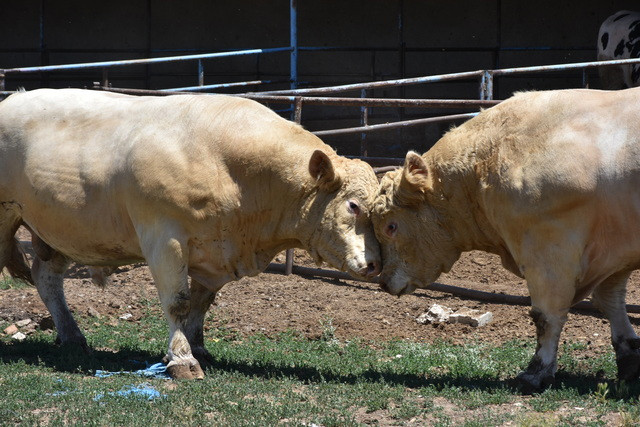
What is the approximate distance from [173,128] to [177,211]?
2.23 ft

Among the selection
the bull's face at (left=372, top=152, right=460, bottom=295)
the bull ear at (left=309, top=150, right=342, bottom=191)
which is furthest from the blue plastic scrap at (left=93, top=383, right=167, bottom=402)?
the bull's face at (left=372, top=152, right=460, bottom=295)

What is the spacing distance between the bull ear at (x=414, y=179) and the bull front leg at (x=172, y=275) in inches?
69.4

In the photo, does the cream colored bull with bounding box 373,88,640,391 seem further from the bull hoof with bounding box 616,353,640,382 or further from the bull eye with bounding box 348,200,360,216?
the bull eye with bounding box 348,200,360,216

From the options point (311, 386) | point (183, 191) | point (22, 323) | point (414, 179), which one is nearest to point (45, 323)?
point (22, 323)

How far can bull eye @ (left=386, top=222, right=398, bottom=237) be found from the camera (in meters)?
8.07

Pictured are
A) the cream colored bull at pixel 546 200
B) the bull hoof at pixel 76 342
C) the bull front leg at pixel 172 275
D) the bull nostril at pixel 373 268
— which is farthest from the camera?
the bull hoof at pixel 76 342

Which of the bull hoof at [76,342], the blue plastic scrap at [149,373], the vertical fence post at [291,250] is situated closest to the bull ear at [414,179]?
the blue plastic scrap at [149,373]

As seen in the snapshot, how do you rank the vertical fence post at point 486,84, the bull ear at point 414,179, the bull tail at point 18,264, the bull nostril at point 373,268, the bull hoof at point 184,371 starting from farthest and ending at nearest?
1. the vertical fence post at point 486,84
2. the bull tail at point 18,264
3. the bull nostril at point 373,268
4. the bull ear at point 414,179
5. the bull hoof at point 184,371

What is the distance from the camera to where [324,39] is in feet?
67.4

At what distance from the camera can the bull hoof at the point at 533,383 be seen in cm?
706

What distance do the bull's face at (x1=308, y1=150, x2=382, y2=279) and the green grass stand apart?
843 millimetres

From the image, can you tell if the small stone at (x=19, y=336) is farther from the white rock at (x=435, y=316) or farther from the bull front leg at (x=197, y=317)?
the white rock at (x=435, y=316)

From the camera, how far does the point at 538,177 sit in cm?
705

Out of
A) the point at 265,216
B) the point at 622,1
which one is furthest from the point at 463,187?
the point at 622,1
